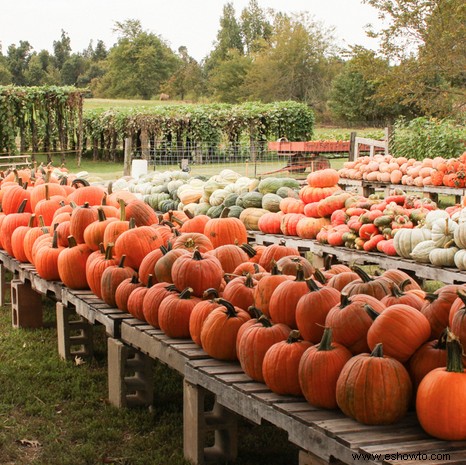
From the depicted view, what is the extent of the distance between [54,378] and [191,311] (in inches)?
68.1

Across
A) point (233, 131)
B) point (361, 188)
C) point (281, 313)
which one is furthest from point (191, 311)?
point (233, 131)

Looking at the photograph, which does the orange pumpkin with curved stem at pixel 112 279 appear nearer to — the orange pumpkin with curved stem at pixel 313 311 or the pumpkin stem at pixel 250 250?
the pumpkin stem at pixel 250 250

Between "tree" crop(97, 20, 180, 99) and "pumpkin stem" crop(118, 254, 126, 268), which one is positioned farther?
"tree" crop(97, 20, 180, 99)

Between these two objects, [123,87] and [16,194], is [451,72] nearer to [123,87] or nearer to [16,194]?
[16,194]

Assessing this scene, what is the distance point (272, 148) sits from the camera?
24359 millimetres

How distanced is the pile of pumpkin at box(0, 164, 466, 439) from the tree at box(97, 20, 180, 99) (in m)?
73.0

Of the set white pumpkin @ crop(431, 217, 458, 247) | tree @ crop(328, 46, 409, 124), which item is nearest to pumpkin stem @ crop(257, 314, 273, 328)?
white pumpkin @ crop(431, 217, 458, 247)

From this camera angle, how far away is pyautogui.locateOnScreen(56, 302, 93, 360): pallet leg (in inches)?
227

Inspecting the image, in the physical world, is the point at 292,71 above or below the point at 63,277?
above

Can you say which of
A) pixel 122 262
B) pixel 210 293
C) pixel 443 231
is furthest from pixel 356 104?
pixel 210 293

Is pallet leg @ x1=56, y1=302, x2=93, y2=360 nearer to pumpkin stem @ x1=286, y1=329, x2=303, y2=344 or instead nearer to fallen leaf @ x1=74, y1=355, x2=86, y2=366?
fallen leaf @ x1=74, y1=355, x2=86, y2=366

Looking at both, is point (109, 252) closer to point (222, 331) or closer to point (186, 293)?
point (186, 293)

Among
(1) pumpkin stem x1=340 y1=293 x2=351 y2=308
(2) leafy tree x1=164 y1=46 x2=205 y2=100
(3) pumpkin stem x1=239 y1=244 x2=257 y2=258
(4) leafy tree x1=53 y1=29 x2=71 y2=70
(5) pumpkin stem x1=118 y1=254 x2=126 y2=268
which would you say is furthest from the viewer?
(4) leafy tree x1=53 y1=29 x2=71 y2=70

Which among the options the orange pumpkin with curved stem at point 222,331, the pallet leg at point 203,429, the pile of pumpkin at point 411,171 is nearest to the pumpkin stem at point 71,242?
the orange pumpkin with curved stem at point 222,331
